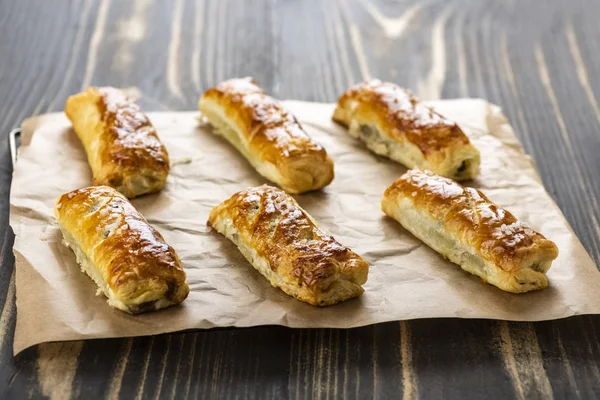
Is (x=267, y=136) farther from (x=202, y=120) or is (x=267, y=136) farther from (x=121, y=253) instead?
(x=121, y=253)

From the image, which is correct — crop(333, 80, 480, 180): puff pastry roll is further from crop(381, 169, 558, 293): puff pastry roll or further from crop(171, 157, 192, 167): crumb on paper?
crop(171, 157, 192, 167): crumb on paper

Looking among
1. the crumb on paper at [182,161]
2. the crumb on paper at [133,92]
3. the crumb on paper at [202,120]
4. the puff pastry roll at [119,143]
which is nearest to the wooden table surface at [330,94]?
the crumb on paper at [133,92]

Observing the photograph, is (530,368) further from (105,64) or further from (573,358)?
(105,64)

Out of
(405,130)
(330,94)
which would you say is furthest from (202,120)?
(405,130)

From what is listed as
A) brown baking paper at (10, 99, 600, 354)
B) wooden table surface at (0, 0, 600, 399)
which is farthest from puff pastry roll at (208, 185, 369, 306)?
wooden table surface at (0, 0, 600, 399)

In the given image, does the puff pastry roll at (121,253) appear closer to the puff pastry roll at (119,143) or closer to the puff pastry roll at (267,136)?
the puff pastry roll at (119,143)

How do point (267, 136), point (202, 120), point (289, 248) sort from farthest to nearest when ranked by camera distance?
1. point (202, 120)
2. point (267, 136)
3. point (289, 248)

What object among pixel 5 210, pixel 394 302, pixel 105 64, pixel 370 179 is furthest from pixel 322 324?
pixel 105 64
